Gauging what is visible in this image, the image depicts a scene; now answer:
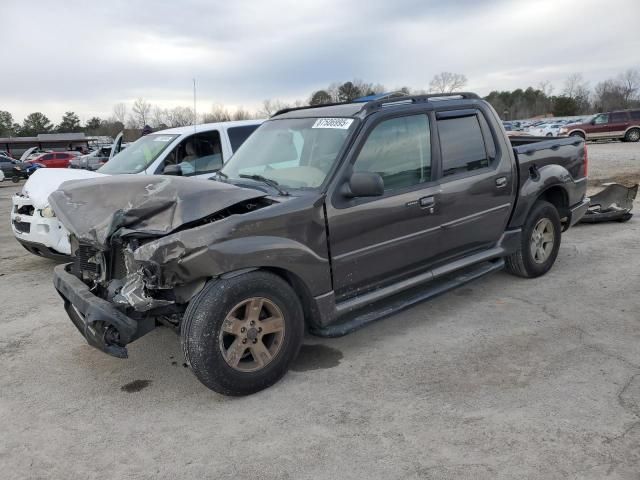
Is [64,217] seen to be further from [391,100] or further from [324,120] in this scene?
[391,100]

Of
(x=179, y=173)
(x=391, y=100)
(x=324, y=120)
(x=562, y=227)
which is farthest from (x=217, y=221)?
(x=562, y=227)

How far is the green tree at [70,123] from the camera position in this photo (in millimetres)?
100312

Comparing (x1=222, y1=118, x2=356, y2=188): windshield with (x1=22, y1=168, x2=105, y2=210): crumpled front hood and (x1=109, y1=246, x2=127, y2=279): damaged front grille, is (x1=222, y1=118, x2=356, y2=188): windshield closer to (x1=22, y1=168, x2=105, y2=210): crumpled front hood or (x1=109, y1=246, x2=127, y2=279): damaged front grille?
(x1=109, y1=246, x2=127, y2=279): damaged front grille

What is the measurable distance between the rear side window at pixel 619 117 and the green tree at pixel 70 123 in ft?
315

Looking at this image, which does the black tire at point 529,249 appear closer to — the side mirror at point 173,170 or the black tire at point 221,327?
the black tire at point 221,327

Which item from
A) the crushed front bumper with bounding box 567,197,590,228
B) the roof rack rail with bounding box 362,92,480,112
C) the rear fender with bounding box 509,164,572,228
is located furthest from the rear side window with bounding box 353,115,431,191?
the crushed front bumper with bounding box 567,197,590,228

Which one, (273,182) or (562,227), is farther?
(562,227)

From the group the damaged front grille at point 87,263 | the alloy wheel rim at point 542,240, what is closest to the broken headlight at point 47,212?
the damaged front grille at point 87,263

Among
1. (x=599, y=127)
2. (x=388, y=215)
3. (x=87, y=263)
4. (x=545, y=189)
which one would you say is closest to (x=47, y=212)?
(x=87, y=263)

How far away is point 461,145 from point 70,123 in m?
112

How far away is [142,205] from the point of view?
343cm

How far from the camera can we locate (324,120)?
4.28 metres

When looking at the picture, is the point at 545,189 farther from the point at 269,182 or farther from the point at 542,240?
the point at 269,182

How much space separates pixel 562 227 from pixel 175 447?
4.98 metres
